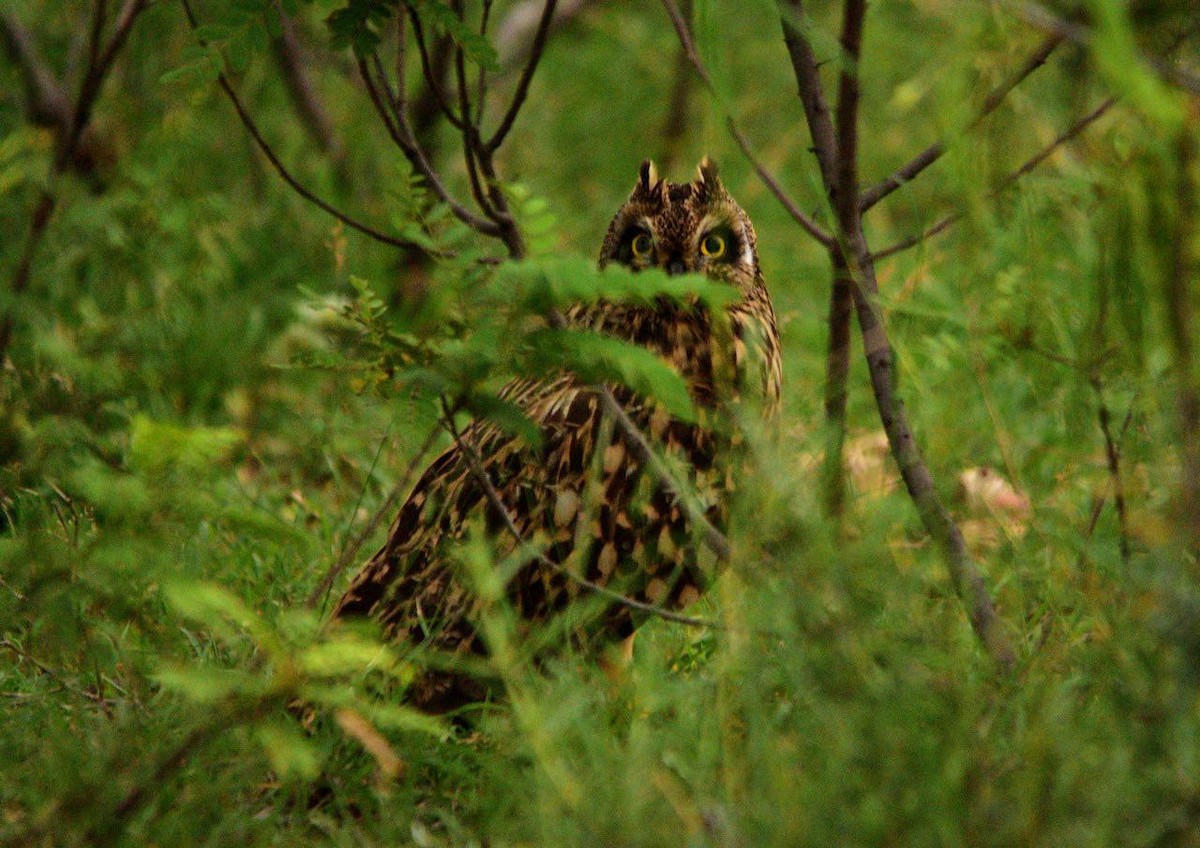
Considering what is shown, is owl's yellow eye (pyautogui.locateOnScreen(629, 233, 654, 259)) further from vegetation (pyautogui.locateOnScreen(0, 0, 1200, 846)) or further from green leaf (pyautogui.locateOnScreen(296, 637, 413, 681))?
green leaf (pyautogui.locateOnScreen(296, 637, 413, 681))

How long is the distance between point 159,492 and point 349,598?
2.88 ft

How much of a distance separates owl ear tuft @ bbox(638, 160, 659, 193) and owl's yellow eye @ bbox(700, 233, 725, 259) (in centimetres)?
18

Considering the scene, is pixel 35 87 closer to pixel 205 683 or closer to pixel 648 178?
pixel 648 178

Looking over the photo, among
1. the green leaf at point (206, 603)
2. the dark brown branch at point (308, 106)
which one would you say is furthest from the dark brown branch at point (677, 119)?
the green leaf at point (206, 603)

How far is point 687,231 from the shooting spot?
11.6 ft

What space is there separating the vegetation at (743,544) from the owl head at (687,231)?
399mm

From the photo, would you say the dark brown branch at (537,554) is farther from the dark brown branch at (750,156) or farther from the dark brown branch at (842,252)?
the dark brown branch at (750,156)

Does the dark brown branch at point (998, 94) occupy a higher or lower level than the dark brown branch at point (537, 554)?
higher

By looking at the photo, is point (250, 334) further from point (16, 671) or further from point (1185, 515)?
point (1185, 515)

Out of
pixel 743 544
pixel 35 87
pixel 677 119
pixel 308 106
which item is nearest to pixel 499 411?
pixel 743 544

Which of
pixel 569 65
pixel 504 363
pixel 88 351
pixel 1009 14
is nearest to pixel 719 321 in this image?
pixel 504 363

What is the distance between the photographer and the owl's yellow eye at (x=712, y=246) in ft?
11.8

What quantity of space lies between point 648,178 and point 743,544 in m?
1.52

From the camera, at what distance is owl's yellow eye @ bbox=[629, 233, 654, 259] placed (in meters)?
3.59
